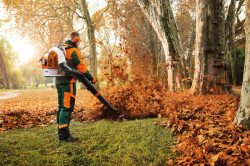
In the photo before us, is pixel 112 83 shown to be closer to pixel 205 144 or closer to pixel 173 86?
pixel 173 86

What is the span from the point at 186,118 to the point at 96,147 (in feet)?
7.05

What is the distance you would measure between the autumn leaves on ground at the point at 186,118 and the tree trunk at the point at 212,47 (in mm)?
473

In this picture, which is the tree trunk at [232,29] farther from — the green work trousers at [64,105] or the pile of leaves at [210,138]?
the green work trousers at [64,105]

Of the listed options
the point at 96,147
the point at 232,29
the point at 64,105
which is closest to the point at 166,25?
the point at 64,105

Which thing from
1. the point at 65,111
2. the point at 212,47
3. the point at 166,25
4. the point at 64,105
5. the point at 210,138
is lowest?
the point at 210,138

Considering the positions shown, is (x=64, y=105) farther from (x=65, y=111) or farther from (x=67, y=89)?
(x=67, y=89)

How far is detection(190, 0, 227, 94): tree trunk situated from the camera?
442cm

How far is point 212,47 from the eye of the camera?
443cm

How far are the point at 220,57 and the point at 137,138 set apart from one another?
12.0 feet

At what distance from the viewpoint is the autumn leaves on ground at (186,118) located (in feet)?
6.58

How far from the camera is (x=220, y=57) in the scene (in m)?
4.47

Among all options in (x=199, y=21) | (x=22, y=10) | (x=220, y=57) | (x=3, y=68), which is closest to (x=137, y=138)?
(x=220, y=57)

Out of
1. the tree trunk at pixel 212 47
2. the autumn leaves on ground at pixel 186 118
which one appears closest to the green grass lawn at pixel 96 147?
the autumn leaves on ground at pixel 186 118

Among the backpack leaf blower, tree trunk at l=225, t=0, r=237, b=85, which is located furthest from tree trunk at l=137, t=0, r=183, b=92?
tree trunk at l=225, t=0, r=237, b=85
